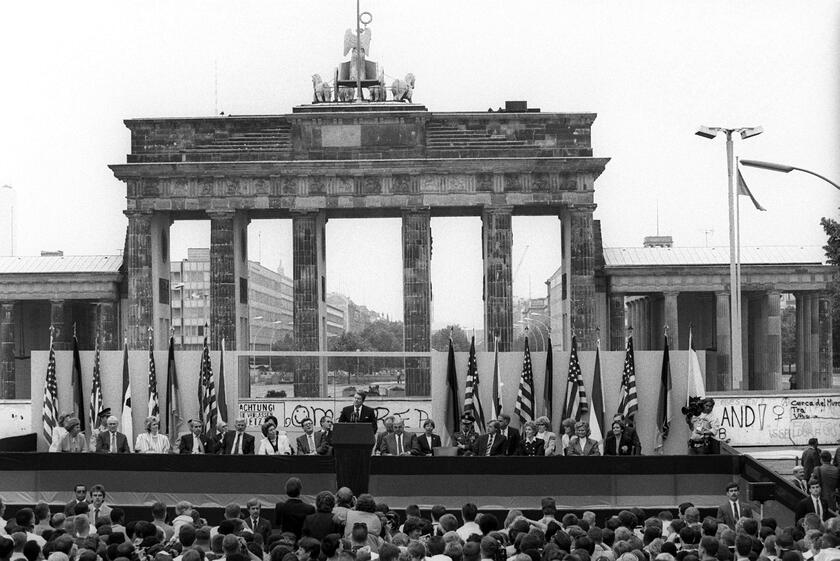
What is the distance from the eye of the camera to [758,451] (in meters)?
29.6

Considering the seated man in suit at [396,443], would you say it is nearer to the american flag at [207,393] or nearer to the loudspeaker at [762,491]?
the american flag at [207,393]

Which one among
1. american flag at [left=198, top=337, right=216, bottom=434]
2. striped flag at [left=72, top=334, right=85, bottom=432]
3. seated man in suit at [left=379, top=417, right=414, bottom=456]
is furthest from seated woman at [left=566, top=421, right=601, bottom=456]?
striped flag at [left=72, top=334, right=85, bottom=432]

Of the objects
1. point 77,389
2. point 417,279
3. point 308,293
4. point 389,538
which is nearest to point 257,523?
point 389,538

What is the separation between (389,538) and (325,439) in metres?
8.29

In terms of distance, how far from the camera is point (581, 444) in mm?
24203

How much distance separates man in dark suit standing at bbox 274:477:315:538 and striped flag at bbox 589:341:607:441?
12.3m

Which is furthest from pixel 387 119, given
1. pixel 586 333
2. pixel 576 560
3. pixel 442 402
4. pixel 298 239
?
pixel 576 560

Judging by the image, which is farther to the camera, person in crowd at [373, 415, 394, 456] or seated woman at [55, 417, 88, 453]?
person in crowd at [373, 415, 394, 456]

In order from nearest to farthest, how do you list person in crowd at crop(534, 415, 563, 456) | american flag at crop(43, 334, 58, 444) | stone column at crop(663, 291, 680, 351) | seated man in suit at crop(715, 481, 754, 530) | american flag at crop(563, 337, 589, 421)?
seated man in suit at crop(715, 481, 754, 530) → person in crowd at crop(534, 415, 563, 456) → american flag at crop(43, 334, 58, 444) → american flag at crop(563, 337, 589, 421) → stone column at crop(663, 291, 680, 351)

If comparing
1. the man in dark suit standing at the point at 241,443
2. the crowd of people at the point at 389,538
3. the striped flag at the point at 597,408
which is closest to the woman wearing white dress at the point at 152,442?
the man in dark suit standing at the point at 241,443

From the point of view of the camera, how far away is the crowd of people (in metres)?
13.4

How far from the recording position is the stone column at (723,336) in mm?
67312

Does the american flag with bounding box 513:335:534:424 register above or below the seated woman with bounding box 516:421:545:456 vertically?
above

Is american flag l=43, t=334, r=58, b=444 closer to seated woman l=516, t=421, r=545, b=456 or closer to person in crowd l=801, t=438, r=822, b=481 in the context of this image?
seated woman l=516, t=421, r=545, b=456
